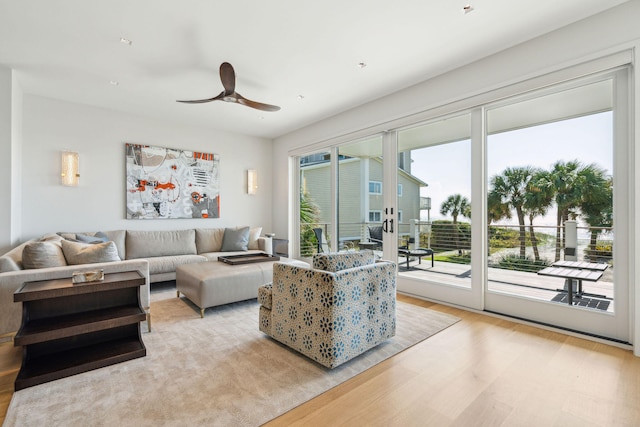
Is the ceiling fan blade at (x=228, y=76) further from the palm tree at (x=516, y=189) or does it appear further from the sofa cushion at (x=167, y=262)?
the palm tree at (x=516, y=189)

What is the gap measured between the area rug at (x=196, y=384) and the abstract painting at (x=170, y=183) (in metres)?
2.95

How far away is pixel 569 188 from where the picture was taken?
2898 millimetres

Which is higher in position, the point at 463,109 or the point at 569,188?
the point at 463,109

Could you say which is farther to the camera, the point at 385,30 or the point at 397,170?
the point at 397,170

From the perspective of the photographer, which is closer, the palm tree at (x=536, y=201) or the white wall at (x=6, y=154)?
the palm tree at (x=536, y=201)

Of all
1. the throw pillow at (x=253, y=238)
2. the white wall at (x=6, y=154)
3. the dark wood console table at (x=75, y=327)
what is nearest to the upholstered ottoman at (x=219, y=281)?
the dark wood console table at (x=75, y=327)

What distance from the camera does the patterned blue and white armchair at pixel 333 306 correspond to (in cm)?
211

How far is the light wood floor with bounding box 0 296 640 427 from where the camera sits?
5.43 feet

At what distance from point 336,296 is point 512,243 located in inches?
92.3

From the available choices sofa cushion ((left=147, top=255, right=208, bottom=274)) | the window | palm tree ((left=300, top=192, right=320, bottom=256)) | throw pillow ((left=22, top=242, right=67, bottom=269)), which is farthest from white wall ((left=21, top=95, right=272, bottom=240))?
the window

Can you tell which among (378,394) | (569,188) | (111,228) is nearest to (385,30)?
(569,188)

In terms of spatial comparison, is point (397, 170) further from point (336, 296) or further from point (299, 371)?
point (299, 371)

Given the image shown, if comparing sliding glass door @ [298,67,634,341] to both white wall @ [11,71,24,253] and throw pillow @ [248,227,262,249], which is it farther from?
white wall @ [11,71,24,253]

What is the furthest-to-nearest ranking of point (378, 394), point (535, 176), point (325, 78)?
point (325, 78) → point (535, 176) → point (378, 394)
